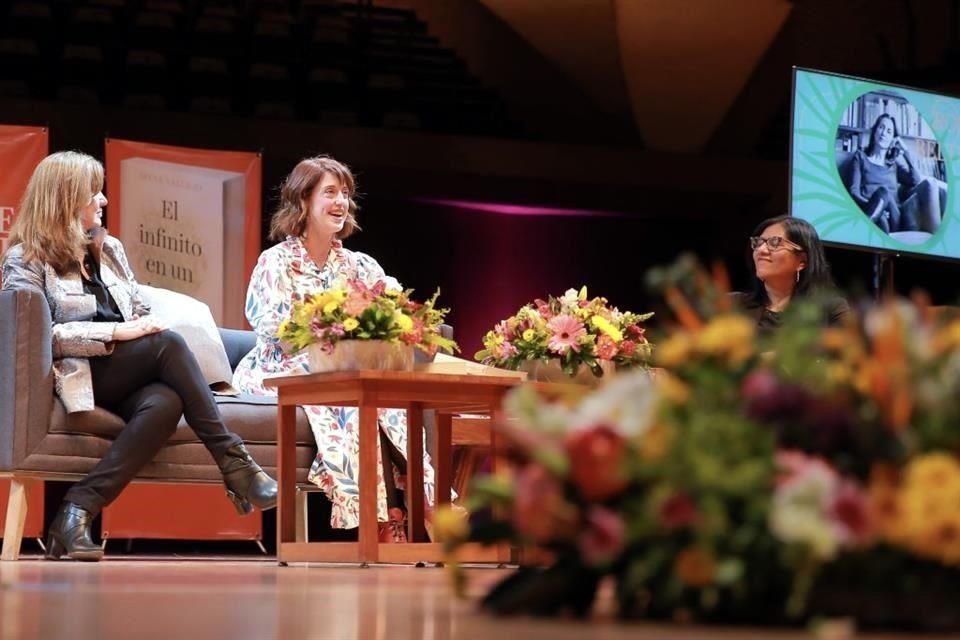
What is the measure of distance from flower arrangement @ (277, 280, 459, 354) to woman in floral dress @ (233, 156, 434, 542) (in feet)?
2.39

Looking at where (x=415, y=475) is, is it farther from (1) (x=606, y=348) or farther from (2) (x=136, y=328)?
(2) (x=136, y=328)

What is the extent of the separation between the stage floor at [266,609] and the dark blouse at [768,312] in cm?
143

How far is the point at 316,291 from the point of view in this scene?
15.5ft

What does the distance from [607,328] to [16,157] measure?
2.83 metres

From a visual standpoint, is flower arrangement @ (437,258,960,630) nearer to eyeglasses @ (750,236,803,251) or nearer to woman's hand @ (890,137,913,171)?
eyeglasses @ (750,236,803,251)

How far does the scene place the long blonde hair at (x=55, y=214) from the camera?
4.35m

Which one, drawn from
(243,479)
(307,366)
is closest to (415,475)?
(243,479)

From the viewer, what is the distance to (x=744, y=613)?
41.3 inches

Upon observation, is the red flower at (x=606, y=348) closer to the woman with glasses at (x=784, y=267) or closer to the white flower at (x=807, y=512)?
the woman with glasses at (x=784, y=267)

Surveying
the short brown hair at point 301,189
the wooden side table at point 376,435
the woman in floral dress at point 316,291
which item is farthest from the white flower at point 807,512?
the short brown hair at point 301,189

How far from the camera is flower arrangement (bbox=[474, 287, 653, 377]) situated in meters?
4.24

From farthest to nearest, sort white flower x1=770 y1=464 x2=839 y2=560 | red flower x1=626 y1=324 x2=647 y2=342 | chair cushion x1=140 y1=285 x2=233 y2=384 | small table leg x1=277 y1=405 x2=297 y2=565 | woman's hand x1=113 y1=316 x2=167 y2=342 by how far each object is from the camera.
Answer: chair cushion x1=140 y1=285 x2=233 y2=384, red flower x1=626 y1=324 x2=647 y2=342, woman's hand x1=113 y1=316 x2=167 y2=342, small table leg x1=277 y1=405 x2=297 y2=565, white flower x1=770 y1=464 x2=839 y2=560

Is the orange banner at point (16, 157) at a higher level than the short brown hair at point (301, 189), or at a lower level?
higher

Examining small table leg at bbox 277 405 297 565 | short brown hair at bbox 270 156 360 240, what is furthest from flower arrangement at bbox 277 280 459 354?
short brown hair at bbox 270 156 360 240
